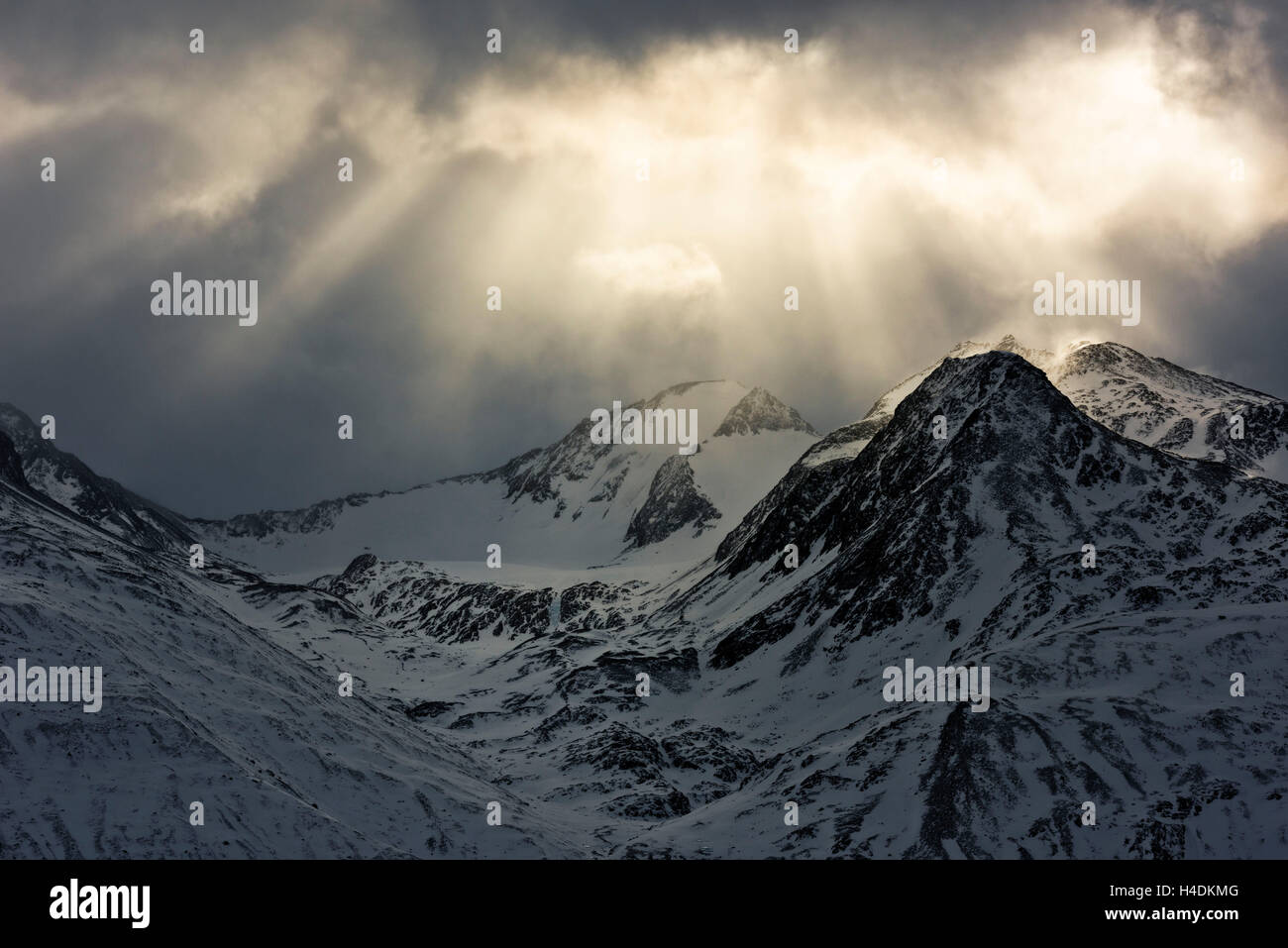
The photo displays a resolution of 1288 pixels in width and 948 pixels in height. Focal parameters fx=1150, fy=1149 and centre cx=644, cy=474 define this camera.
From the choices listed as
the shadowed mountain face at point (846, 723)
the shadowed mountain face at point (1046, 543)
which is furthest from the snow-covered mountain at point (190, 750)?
the shadowed mountain face at point (1046, 543)

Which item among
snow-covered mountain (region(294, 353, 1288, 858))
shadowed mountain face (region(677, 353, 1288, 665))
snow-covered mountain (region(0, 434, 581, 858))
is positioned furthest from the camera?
shadowed mountain face (region(677, 353, 1288, 665))

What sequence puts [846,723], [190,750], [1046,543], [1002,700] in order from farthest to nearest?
[1046,543] < [846,723] < [1002,700] < [190,750]

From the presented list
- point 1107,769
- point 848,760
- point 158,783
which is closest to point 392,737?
point 158,783

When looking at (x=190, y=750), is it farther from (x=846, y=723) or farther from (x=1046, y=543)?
(x=1046, y=543)

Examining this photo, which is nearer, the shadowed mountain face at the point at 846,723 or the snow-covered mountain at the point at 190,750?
the snow-covered mountain at the point at 190,750

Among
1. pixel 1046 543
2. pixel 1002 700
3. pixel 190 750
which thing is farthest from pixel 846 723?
pixel 190 750

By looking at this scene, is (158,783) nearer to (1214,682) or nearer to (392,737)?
(392,737)

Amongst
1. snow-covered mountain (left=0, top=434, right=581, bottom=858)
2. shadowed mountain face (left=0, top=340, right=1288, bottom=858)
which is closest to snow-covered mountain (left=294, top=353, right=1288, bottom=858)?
shadowed mountain face (left=0, top=340, right=1288, bottom=858)

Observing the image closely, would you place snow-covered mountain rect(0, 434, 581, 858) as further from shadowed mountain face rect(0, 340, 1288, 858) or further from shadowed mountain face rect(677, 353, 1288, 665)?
shadowed mountain face rect(677, 353, 1288, 665)

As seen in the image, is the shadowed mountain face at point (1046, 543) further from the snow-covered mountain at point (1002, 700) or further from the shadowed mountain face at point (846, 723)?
the shadowed mountain face at point (846, 723)

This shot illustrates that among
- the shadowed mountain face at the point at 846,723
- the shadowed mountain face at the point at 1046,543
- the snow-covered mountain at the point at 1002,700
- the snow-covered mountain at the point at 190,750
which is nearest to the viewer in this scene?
the snow-covered mountain at the point at 190,750

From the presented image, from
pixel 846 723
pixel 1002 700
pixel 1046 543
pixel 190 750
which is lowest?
pixel 846 723
